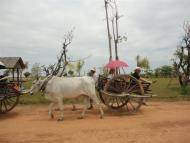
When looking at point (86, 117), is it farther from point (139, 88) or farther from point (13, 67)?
point (13, 67)

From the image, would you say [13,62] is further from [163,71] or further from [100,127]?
[163,71]

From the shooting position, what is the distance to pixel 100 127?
31.7ft

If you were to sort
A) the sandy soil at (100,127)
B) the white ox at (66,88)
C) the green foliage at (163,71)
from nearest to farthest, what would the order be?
the sandy soil at (100,127) → the white ox at (66,88) → the green foliage at (163,71)

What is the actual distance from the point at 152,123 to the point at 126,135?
6.26 feet

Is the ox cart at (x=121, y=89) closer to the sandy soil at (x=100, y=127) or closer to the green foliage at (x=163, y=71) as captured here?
the sandy soil at (x=100, y=127)

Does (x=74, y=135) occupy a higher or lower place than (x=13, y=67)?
lower

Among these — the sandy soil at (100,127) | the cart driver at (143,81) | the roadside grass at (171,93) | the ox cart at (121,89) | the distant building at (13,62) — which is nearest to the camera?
the sandy soil at (100,127)

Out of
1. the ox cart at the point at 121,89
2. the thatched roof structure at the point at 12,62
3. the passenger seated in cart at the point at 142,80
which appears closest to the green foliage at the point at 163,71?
the thatched roof structure at the point at 12,62

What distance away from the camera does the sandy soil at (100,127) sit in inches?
324

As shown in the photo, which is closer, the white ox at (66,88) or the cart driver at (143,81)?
the white ox at (66,88)

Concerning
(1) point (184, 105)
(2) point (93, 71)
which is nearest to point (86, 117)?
(2) point (93, 71)

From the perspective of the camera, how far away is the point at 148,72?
237 feet

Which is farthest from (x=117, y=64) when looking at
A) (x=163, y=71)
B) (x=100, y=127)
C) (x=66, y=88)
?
(x=163, y=71)

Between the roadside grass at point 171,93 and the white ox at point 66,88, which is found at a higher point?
the white ox at point 66,88
